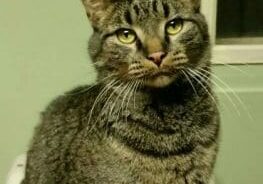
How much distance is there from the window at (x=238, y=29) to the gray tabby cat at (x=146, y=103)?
50 cm

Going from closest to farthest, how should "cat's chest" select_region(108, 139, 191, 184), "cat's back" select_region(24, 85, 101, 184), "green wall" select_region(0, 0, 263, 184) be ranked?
"cat's chest" select_region(108, 139, 191, 184) → "cat's back" select_region(24, 85, 101, 184) → "green wall" select_region(0, 0, 263, 184)

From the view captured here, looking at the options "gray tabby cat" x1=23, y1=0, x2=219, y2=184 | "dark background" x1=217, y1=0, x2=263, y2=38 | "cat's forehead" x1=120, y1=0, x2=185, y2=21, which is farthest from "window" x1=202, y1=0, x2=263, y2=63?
"cat's forehead" x1=120, y1=0, x2=185, y2=21

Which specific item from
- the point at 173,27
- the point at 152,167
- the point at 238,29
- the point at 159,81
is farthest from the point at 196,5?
the point at 238,29

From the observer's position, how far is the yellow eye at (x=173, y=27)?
3.56 feet

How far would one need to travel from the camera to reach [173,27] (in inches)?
42.9

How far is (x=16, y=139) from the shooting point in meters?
1.78

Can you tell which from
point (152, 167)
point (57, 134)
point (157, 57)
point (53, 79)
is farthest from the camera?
point (53, 79)

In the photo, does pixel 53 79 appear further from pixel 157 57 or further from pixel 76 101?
pixel 157 57

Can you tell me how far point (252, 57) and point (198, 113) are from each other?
0.57 m

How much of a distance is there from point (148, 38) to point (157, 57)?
54 millimetres

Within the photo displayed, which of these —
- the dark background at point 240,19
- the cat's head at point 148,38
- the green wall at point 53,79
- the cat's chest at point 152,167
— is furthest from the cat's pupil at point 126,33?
the dark background at point 240,19

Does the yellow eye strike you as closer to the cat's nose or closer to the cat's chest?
the cat's nose

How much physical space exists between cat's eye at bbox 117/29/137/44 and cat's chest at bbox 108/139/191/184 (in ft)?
0.84

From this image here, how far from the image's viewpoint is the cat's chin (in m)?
1.08
